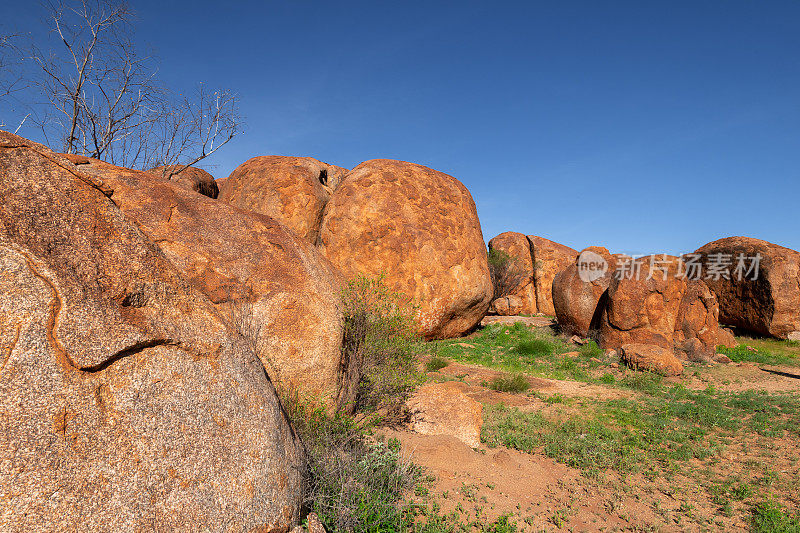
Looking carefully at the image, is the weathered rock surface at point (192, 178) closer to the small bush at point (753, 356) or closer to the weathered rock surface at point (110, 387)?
the weathered rock surface at point (110, 387)

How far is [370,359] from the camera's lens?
553cm

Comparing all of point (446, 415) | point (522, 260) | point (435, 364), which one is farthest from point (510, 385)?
point (522, 260)

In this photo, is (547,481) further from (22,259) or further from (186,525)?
(22,259)

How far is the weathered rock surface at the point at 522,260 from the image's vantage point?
25125 mm

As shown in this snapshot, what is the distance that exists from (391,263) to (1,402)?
9069 millimetres

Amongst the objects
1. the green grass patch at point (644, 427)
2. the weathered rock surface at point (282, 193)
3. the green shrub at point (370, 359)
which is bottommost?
the green grass patch at point (644, 427)

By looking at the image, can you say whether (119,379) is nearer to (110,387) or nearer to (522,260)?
(110,387)

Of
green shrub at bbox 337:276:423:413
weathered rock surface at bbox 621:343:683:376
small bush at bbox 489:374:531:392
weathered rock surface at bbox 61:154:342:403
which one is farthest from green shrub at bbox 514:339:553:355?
weathered rock surface at bbox 61:154:342:403

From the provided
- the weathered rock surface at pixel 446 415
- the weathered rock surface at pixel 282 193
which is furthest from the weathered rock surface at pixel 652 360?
the weathered rock surface at pixel 282 193

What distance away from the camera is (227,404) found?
2.59 m

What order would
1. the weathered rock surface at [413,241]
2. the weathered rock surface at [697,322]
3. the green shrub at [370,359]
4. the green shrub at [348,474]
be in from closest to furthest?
1. the green shrub at [348,474]
2. the green shrub at [370,359]
3. the weathered rock surface at [413,241]
4. the weathered rock surface at [697,322]

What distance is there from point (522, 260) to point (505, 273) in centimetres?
162

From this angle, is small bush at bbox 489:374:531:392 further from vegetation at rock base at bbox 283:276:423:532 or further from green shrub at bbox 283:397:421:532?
green shrub at bbox 283:397:421:532

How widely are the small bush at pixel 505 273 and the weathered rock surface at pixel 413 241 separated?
13.0 meters
